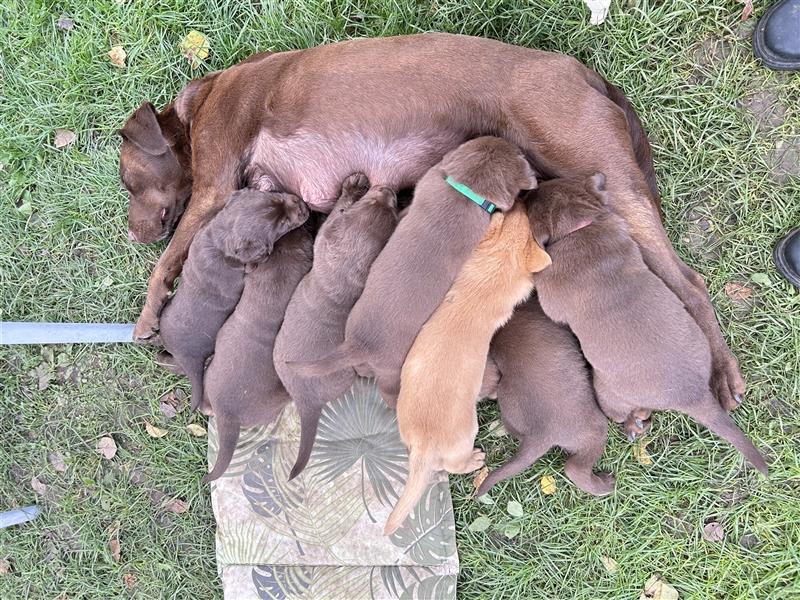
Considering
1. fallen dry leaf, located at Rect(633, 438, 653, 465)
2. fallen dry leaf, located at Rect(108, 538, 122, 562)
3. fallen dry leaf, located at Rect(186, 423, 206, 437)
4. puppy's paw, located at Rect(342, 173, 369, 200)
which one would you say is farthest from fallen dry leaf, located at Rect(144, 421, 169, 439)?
fallen dry leaf, located at Rect(633, 438, 653, 465)

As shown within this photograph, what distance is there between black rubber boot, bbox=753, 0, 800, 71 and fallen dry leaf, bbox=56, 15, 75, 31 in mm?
4464

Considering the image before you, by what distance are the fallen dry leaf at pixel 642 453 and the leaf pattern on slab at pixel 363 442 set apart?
4.75ft

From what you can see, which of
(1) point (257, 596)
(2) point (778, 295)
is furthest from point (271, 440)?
(2) point (778, 295)

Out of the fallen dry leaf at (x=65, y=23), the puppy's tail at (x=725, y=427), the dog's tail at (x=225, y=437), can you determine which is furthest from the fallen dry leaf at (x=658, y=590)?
the fallen dry leaf at (x=65, y=23)

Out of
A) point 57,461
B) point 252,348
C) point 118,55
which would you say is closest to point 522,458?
point 252,348

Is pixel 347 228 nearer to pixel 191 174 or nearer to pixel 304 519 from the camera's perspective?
pixel 191 174

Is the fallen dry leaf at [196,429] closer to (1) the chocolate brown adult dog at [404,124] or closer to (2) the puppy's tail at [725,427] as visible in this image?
(1) the chocolate brown adult dog at [404,124]

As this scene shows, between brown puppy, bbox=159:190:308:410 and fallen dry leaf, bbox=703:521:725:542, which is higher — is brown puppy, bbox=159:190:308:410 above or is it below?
above

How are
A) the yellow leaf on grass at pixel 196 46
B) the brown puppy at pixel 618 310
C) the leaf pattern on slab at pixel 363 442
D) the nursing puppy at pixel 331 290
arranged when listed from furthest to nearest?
the yellow leaf on grass at pixel 196 46 → the leaf pattern on slab at pixel 363 442 → the nursing puppy at pixel 331 290 → the brown puppy at pixel 618 310

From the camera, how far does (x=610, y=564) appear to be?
3.95 meters

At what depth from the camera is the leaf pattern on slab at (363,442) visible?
12.8ft

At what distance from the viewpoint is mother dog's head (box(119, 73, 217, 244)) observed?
147 inches

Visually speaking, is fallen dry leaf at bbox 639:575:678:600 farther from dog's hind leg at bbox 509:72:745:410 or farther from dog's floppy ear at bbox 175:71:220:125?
dog's floppy ear at bbox 175:71:220:125

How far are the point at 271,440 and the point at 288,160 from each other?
1.76m
